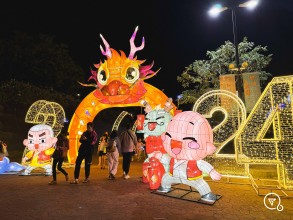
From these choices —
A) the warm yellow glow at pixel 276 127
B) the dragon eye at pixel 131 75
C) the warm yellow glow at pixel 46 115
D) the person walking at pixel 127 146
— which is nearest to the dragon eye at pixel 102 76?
the dragon eye at pixel 131 75

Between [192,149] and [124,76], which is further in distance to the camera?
[124,76]

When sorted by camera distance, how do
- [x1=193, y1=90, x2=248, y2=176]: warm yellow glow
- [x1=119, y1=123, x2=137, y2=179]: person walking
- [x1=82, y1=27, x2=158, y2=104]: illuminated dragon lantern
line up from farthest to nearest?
[x1=82, y1=27, x2=158, y2=104]: illuminated dragon lantern
[x1=119, y1=123, x2=137, y2=179]: person walking
[x1=193, y1=90, x2=248, y2=176]: warm yellow glow

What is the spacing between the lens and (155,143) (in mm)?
6965

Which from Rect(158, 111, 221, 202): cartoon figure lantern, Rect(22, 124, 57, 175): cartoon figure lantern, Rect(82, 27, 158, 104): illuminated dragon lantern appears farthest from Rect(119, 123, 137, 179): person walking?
Rect(22, 124, 57, 175): cartoon figure lantern

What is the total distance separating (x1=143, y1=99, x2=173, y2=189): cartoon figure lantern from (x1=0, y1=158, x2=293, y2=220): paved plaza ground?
565mm

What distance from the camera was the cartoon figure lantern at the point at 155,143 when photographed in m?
6.71

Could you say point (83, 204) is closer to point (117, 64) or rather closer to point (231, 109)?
point (231, 109)

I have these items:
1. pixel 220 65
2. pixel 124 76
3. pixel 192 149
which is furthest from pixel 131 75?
pixel 220 65

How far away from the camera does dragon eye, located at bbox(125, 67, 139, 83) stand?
10.0 meters

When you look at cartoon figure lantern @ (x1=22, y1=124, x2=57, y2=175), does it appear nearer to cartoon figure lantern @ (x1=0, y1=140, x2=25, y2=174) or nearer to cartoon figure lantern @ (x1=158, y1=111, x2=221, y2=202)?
cartoon figure lantern @ (x1=0, y1=140, x2=25, y2=174)

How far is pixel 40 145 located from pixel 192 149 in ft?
21.1

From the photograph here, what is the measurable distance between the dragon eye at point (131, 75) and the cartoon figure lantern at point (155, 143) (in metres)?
3.17

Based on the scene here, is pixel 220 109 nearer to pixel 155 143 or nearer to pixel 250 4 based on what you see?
pixel 155 143

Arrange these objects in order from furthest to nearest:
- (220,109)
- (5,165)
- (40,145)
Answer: (5,165), (40,145), (220,109)
